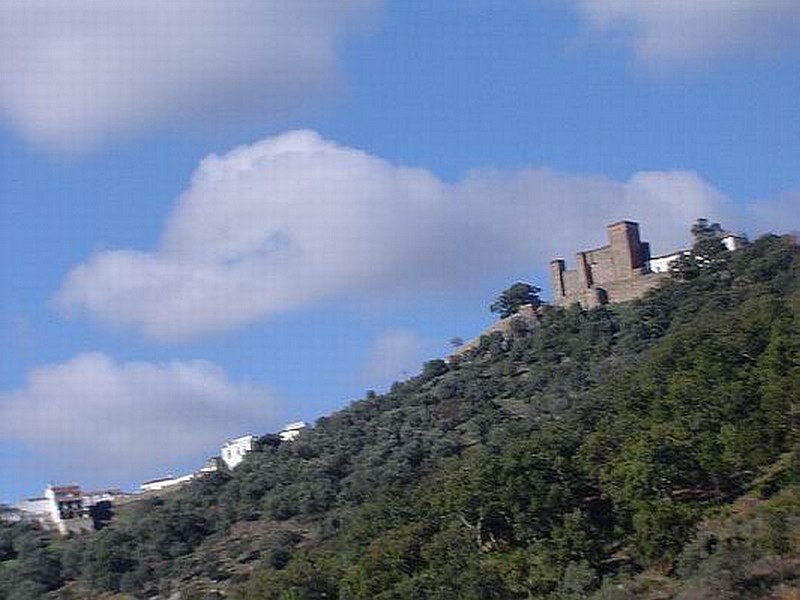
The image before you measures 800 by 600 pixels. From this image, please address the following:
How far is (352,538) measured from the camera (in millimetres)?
43219

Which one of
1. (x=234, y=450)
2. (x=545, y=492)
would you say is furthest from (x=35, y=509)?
(x=545, y=492)

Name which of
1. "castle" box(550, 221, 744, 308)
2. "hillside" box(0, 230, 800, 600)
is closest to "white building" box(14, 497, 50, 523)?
"hillside" box(0, 230, 800, 600)

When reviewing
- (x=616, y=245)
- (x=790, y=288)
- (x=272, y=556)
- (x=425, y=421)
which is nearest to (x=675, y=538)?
(x=272, y=556)

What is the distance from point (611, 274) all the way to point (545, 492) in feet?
153

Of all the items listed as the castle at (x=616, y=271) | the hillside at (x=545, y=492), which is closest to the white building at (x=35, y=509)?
the hillside at (x=545, y=492)

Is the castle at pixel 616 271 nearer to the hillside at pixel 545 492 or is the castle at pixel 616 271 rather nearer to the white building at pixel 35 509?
the hillside at pixel 545 492

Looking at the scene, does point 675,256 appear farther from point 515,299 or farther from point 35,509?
point 35,509

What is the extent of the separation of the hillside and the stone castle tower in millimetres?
5203

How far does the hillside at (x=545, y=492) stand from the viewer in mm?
33156

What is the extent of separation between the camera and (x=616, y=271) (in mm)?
81438

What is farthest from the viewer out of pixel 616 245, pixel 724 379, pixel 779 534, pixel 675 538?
pixel 616 245

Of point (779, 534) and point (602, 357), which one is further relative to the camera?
point (602, 357)

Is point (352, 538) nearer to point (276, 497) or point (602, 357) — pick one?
point (276, 497)

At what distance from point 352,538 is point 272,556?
7.96 m
